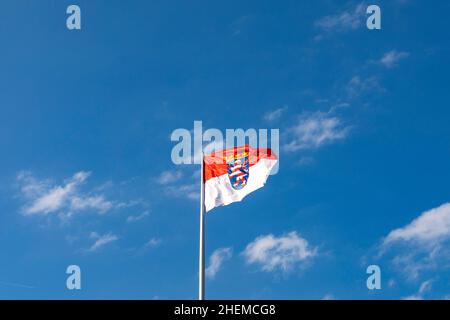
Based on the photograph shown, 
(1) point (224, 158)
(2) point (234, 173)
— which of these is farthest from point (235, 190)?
(1) point (224, 158)

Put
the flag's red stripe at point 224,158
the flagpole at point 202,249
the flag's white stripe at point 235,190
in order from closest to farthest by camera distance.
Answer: the flagpole at point 202,249 → the flag's white stripe at point 235,190 → the flag's red stripe at point 224,158

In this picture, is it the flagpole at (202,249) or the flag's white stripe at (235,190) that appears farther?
the flag's white stripe at (235,190)

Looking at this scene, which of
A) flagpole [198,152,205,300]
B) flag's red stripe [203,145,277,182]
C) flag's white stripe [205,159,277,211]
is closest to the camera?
flagpole [198,152,205,300]

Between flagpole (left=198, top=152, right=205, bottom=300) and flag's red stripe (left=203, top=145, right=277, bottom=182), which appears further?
flag's red stripe (left=203, top=145, right=277, bottom=182)

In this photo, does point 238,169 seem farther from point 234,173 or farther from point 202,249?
point 202,249

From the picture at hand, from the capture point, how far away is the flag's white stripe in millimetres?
35000

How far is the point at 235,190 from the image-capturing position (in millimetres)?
35062

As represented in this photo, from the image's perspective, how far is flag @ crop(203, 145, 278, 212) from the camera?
3509 cm

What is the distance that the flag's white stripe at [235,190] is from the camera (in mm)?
35000

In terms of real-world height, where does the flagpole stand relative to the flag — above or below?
below

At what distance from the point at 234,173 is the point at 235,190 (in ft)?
3.28

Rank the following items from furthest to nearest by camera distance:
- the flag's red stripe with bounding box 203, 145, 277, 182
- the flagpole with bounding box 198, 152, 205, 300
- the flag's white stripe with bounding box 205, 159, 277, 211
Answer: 1. the flag's red stripe with bounding box 203, 145, 277, 182
2. the flag's white stripe with bounding box 205, 159, 277, 211
3. the flagpole with bounding box 198, 152, 205, 300

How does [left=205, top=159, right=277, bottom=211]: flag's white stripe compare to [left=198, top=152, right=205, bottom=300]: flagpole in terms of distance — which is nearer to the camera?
[left=198, top=152, right=205, bottom=300]: flagpole
